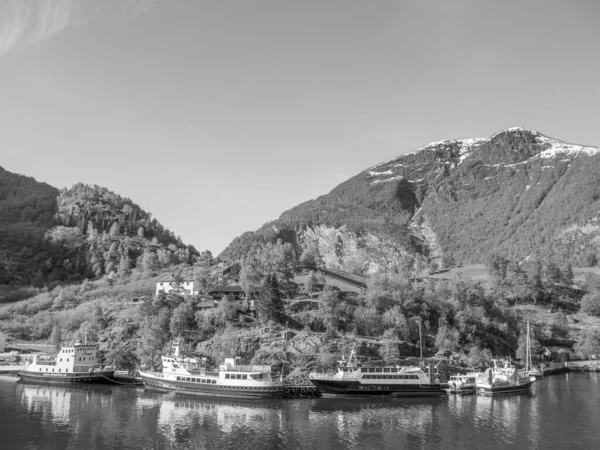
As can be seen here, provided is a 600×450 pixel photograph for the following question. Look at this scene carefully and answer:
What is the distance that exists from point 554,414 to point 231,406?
149 feet

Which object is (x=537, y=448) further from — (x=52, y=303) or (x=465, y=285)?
(x=52, y=303)

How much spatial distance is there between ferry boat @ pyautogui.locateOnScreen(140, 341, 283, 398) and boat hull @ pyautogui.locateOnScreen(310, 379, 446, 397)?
7711mm

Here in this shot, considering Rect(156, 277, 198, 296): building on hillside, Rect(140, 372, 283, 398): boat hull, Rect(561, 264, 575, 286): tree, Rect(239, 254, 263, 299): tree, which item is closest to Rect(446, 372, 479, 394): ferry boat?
Rect(140, 372, 283, 398): boat hull

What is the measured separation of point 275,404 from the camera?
75688 mm

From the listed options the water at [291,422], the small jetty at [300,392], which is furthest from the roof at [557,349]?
the small jetty at [300,392]

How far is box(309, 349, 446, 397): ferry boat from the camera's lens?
83.1 meters

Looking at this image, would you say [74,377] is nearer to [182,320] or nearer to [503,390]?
[182,320]

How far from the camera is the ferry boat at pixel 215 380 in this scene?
7962 centimetres

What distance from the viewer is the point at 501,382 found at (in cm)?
8794

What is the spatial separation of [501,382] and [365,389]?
2477cm

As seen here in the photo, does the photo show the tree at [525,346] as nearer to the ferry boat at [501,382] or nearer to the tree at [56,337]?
the ferry boat at [501,382]

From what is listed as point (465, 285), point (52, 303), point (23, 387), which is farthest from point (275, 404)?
point (52, 303)

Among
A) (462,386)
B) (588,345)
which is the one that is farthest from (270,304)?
(588,345)

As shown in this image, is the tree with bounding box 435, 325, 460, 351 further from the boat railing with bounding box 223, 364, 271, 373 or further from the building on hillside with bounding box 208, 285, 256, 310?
the boat railing with bounding box 223, 364, 271, 373
